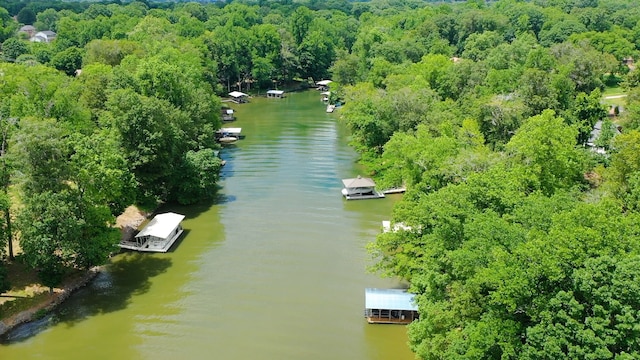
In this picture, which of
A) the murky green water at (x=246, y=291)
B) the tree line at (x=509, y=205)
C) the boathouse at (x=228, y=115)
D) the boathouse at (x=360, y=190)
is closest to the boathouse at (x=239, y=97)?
the boathouse at (x=228, y=115)

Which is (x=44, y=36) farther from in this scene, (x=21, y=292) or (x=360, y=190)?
(x=21, y=292)

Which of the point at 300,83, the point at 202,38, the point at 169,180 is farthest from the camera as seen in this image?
the point at 300,83

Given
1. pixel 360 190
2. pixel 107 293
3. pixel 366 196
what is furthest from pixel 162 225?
pixel 366 196

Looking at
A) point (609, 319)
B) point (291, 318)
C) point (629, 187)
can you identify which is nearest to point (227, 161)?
point (291, 318)

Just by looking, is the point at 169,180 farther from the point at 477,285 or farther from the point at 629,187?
the point at 629,187

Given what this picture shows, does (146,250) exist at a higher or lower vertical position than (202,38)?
lower

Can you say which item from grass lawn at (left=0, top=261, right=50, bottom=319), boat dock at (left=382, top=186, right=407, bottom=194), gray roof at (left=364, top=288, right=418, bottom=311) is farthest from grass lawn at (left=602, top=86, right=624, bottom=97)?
grass lawn at (left=0, top=261, right=50, bottom=319)

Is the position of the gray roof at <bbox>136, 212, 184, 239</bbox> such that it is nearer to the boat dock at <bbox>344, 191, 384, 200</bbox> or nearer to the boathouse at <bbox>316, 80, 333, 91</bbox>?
the boat dock at <bbox>344, 191, 384, 200</bbox>

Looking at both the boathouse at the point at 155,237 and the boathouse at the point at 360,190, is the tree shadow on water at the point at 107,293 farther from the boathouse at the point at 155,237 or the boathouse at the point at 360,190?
the boathouse at the point at 360,190
